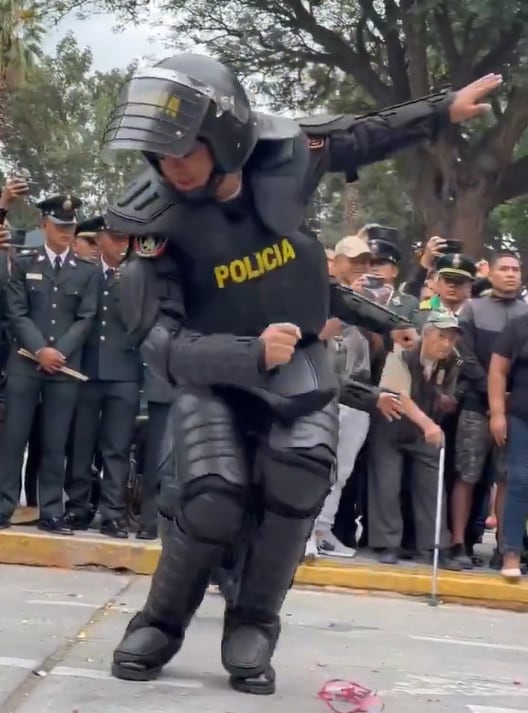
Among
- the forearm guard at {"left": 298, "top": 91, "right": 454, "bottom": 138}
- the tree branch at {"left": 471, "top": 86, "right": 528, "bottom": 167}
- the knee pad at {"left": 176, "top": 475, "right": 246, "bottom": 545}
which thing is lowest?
the knee pad at {"left": 176, "top": 475, "right": 246, "bottom": 545}

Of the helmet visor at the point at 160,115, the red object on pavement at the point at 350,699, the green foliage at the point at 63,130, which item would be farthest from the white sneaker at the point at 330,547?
the green foliage at the point at 63,130

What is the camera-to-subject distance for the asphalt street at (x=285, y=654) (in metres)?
4.29

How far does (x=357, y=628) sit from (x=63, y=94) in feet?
111

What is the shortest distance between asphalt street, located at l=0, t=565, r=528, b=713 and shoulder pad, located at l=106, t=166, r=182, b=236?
145 cm

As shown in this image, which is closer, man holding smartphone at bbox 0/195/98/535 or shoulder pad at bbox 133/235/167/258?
shoulder pad at bbox 133/235/167/258

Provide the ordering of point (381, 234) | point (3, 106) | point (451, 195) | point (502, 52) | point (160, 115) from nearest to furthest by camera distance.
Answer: point (160, 115) < point (381, 234) < point (502, 52) < point (451, 195) < point (3, 106)

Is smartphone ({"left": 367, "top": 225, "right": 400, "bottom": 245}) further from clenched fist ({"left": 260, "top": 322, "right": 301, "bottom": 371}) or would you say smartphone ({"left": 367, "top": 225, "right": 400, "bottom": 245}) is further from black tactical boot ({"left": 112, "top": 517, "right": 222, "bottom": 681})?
clenched fist ({"left": 260, "top": 322, "right": 301, "bottom": 371})

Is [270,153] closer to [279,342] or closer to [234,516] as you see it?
[279,342]

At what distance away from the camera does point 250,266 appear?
422 cm

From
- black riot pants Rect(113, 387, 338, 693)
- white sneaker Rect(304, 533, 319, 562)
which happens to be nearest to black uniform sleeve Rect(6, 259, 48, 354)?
white sneaker Rect(304, 533, 319, 562)

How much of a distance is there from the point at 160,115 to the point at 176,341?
695mm

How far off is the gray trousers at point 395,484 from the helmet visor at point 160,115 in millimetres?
4191

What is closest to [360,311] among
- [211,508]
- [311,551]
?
[211,508]

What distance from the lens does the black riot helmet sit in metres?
3.87
